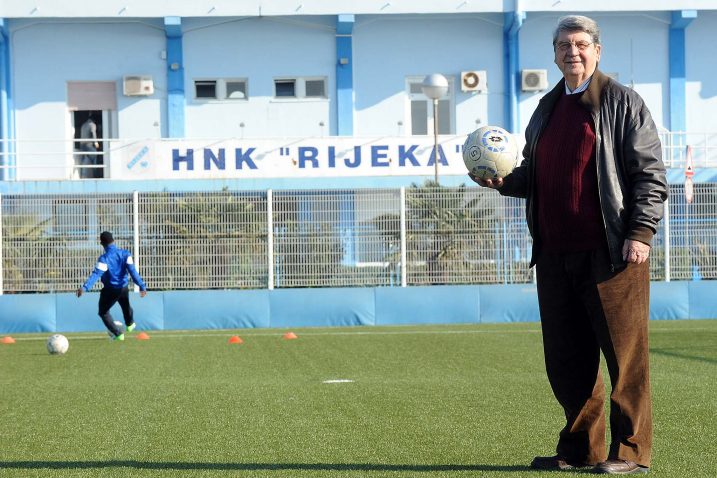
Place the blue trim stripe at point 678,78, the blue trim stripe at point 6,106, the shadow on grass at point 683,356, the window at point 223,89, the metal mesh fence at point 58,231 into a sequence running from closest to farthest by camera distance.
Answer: the shadow on grass at point 683,356
the metal mesh fence at point 58,231
the blue trim stripe at point 6,106
the window at point 223,89
the blue trim stripe at point 678,78

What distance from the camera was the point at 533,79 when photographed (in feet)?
105

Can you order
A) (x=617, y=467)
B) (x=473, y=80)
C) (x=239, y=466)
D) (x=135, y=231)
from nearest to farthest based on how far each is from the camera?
(x=617, y=467) < (x=239, y=466) < (x=135, y=231) < (x=473, y=80)

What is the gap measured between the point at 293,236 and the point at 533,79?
458 inches

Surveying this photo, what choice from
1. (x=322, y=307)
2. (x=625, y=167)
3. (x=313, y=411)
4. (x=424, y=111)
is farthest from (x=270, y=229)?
(x=625, y=167)

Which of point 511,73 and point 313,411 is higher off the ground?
point 511,73

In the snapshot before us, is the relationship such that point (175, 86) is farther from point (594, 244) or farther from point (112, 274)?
point (594, 244)

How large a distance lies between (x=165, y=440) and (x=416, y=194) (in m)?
16.3

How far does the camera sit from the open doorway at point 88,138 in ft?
101

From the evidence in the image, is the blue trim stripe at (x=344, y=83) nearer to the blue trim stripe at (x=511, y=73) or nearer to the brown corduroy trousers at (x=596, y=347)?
the blue trim stripe at (x=511, y=73)

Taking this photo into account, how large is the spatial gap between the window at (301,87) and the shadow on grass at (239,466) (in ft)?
86.0

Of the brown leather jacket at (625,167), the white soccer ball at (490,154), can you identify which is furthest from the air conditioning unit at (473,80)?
the brown leather jacket at (625,167)

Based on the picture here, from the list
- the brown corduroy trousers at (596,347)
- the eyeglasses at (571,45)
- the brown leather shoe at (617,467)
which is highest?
the eyeglasses at (571,45)

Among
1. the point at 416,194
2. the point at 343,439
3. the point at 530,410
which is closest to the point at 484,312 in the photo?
the point at 416,194

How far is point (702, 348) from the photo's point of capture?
14836 millimetres
